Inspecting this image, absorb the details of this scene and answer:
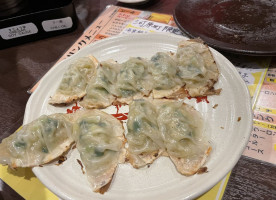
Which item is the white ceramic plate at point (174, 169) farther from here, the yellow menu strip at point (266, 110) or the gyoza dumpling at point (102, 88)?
the yellow menu strip at point (266, 110)

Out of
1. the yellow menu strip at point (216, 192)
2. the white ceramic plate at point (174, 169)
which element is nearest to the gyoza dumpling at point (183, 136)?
the white ceramic plate at point (174, 169)

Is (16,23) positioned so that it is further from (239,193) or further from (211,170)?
(239,193)

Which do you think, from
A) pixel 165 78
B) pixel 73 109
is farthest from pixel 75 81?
pixel 165 78

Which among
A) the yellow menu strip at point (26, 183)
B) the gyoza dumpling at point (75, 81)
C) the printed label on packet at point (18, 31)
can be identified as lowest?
the yellow menu strip at point (26, 183)

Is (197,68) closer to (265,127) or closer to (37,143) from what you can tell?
(265,127)

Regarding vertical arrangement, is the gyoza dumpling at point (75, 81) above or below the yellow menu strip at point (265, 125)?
above

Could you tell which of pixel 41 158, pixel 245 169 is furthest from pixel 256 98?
pixel 41 158
